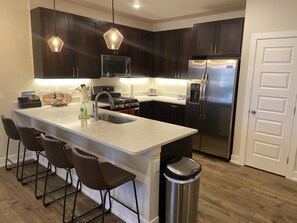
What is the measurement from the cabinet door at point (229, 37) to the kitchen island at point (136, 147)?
219cm

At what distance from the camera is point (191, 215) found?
2.12 m

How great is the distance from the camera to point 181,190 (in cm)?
202

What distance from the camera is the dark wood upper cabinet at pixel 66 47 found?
350 cm

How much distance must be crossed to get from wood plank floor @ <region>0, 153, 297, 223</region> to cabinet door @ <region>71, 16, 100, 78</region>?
2057 millimetres

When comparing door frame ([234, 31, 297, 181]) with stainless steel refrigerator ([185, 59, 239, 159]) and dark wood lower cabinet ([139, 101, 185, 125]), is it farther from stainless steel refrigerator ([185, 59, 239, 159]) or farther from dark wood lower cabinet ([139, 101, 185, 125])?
dark wood lower cabinet ([139, 101, 185, 125])

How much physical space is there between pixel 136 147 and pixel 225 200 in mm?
1656

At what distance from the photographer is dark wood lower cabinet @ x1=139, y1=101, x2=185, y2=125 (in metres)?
4.76

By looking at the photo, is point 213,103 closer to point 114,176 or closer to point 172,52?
point 172,52

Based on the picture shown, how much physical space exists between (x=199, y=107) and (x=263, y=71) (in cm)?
126

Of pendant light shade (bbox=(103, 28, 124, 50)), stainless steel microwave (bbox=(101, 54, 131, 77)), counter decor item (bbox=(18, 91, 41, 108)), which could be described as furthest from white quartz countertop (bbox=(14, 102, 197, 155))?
stainless steel microwave (bbox=(101, 54, 131, 77))

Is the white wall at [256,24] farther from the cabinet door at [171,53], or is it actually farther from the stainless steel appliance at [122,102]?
the stainless steel appliance at [122,102]

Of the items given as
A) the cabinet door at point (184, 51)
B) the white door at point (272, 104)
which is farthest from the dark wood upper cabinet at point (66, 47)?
the white door at point (272, 104)

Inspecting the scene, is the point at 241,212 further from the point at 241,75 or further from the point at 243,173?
the point at 241,75

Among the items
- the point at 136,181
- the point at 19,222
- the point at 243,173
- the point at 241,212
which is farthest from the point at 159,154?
the point at 243,173
